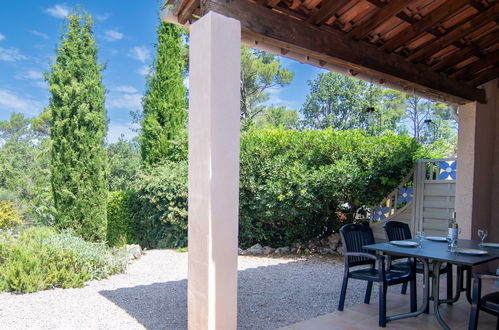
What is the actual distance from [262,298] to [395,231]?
76.2 inches

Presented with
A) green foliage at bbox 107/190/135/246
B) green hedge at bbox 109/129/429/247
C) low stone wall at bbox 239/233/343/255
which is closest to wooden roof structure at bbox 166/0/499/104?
green hedge at bbox 109/129/429/247

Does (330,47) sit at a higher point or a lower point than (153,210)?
higher

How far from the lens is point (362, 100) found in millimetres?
24047

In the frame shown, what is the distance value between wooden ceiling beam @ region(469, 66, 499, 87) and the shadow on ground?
11.7ft

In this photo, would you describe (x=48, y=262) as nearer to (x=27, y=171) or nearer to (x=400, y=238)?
(x=400, y=238)

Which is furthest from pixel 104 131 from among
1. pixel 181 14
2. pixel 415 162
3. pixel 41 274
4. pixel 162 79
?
pixel 415 162

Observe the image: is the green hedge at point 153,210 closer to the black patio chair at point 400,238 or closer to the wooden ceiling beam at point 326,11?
the black patio chair at point 400,238

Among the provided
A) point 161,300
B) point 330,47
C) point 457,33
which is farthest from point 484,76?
point 161,300

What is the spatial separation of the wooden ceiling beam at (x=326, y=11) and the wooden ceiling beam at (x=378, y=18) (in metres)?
0.46

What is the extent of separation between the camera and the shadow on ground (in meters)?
3.81

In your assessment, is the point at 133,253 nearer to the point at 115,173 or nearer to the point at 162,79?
the point at 162,79

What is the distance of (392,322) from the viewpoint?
3.74 meters

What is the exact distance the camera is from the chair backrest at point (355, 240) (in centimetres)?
404

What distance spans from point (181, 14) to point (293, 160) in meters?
4.62
